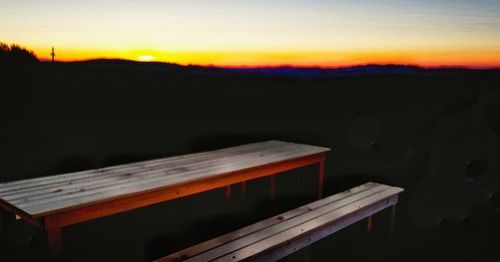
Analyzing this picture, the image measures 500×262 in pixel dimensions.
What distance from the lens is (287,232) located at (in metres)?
2.86

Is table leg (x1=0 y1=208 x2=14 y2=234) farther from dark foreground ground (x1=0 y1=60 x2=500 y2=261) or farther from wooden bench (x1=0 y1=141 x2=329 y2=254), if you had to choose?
dark foreground ground (x1=0 y1=60 x2=500 y2=261)

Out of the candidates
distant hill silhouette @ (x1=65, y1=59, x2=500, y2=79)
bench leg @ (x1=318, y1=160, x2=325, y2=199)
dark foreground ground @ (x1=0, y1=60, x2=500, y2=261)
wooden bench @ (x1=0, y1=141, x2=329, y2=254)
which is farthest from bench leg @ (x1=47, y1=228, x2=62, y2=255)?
bench leg @ (x1=318, y1=160, x2=325, y2=199)

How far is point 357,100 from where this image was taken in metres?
6.50

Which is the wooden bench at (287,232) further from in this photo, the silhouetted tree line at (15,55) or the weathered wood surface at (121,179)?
the silhouetted tree line at (15,55)

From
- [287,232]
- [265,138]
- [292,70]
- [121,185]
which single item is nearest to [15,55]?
[121,185]

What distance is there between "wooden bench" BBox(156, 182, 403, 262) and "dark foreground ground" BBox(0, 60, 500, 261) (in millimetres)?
324

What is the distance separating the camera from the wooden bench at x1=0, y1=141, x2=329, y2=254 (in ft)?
7.91

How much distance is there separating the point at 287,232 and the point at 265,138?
10.6 ft

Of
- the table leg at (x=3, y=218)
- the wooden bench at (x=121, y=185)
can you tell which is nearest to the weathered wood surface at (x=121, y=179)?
the wooden bench at (x=121, y=185)

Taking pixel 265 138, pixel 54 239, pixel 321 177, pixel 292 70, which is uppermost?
pixel 292 70

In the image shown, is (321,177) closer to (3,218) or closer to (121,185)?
(121,185)

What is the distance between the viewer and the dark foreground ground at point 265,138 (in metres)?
3.89

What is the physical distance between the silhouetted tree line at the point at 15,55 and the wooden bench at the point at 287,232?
282 centimetres

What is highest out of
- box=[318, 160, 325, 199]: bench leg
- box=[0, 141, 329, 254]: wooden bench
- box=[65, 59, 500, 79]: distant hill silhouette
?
box=[65, 59, 500, 79]: distant hill silhouette
